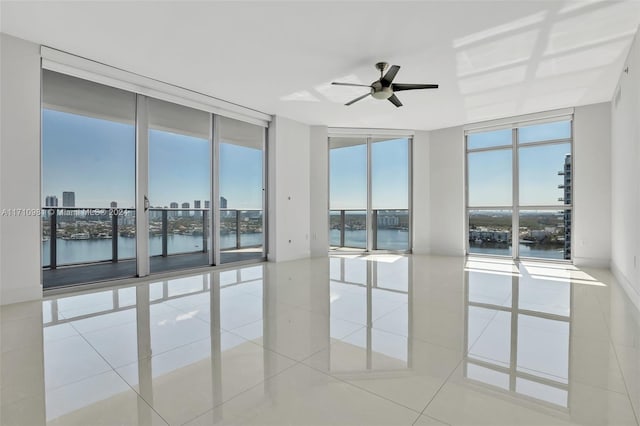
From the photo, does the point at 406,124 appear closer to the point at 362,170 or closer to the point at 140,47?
the point at 362,170

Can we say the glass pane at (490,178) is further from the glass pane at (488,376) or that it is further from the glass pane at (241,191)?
the glass pane at (488,376)

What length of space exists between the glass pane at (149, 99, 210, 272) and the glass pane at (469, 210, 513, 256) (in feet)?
18.6

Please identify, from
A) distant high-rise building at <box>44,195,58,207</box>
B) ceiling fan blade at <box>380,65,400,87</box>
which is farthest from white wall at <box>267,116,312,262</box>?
distant high-rise building at <box>44,195,58,207</box>

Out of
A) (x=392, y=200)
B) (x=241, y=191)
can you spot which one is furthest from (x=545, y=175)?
(x=241, y=191)

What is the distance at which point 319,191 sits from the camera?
6562 millimetres

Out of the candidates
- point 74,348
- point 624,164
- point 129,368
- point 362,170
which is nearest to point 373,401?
point 129,368

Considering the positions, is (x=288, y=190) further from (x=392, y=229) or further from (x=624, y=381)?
(x=624, y=381)

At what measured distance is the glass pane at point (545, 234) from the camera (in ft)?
18.7

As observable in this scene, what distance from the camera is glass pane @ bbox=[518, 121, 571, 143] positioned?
18.6 feet

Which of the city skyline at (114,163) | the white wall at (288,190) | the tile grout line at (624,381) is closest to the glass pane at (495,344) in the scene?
the tile grout line at (624,381)

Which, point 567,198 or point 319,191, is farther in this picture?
point 319,191

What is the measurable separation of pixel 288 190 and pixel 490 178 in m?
4.39

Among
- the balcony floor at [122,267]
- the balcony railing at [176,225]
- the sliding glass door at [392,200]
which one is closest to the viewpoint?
the balcony floor at [122,267]

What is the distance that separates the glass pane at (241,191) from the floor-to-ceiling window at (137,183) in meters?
0.02
